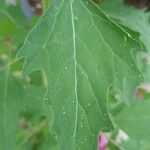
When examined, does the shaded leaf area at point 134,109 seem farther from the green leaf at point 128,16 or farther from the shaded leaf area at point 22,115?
the shaded leaf area at point 22,115

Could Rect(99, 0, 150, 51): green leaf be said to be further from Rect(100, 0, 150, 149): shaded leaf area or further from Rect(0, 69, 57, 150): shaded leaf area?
Rect(0, 69, 57, 150): shaded leaf area

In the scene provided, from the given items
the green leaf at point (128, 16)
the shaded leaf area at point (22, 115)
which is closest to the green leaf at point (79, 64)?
the shaded leaf area at point (22, 115)

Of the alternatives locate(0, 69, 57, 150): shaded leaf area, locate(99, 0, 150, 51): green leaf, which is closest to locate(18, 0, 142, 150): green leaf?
locate(0, 69, 57, 150): shaded leaf area

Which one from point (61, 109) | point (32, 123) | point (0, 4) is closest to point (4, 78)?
point (0, 4)

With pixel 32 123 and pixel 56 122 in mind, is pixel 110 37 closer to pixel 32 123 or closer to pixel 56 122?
pixel 56 122

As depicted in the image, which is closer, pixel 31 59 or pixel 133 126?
pixel 31 59

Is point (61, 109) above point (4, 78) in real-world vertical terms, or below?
below
